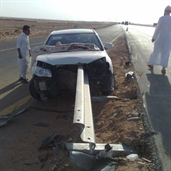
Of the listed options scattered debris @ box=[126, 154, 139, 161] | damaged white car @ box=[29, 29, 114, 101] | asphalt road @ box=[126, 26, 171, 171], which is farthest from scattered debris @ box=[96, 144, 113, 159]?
damaged white car @ box=[29, 29, 114, 101]

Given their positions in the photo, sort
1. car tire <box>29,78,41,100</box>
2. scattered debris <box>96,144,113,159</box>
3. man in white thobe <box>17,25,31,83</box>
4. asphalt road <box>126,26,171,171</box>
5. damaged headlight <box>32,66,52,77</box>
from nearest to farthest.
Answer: scattered debris <box>96,144,113,159</box> → asphalt road <box>126,26,171,171</box> → damaged headlight <box>32,66,52,77</box> → car tire <box>29,78,41,100</box> → man in white thobe <box>17,25,31,83</box>

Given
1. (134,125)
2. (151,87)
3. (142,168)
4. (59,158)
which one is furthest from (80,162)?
(151,87)

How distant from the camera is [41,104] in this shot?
6.13 metres

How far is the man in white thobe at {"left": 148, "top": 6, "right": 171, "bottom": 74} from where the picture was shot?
367 inches

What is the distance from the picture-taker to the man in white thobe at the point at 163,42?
9.33 meters

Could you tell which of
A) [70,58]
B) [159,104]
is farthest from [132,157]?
[70,58]

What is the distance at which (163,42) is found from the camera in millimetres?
9594

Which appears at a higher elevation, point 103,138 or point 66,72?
point 66,72

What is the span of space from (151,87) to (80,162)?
4.68 m

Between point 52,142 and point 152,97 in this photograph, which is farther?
point 152,97

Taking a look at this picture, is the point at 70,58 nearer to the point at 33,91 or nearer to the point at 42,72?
the point at 42,72

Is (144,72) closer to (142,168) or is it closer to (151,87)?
(151,87)

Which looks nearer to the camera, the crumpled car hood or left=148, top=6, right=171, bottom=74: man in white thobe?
the crumpled car hood

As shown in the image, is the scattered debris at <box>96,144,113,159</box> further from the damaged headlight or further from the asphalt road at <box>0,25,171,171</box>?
the damaged headlight
